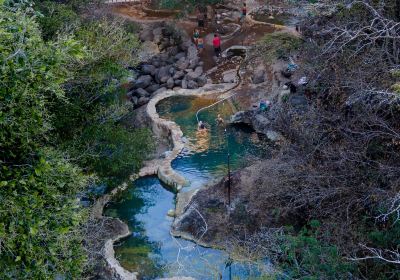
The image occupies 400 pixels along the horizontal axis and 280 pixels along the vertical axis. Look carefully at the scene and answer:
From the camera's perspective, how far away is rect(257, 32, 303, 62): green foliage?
17859 mm

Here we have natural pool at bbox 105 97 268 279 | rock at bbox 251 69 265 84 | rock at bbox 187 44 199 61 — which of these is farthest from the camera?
rock at bbox 187 44 199 61

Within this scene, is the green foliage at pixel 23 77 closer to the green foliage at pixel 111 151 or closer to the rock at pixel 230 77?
the green foliage at pixel 111 151

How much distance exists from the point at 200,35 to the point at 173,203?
12.8 meters

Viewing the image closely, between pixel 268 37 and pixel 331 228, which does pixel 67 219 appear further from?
pixel 268 37

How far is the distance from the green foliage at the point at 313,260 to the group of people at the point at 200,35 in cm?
1597

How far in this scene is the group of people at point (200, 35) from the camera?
2584cm

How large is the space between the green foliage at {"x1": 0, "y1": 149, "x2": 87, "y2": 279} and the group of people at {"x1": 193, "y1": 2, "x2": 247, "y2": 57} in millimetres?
18329

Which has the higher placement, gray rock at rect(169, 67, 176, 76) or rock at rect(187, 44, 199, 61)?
rock at rect(187, 44, 199, 61)

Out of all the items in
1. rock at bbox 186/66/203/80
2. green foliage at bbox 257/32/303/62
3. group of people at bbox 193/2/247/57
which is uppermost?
green foliage at bbox 257/32/303/62

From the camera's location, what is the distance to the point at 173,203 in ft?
55.5

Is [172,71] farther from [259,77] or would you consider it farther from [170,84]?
[259,77]

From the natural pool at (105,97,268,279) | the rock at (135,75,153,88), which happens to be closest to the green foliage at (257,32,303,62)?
the natural pool at (105,97,268,279)

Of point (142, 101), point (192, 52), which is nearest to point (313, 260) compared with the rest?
point (142, 101)

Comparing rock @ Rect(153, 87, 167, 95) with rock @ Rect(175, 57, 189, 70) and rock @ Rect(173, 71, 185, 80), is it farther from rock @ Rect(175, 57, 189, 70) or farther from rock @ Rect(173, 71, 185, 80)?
rock @ Rect(175, 57, 189, 70)
